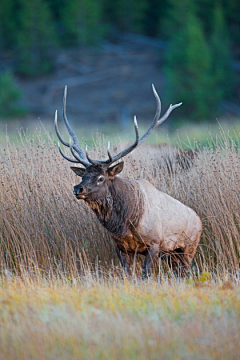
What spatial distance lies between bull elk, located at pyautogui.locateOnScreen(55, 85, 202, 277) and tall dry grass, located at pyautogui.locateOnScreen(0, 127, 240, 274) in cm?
64

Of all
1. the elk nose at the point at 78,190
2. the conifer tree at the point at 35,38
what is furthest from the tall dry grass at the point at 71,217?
the conifer tree at the point at 35,38

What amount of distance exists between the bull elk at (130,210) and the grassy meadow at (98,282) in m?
0.34

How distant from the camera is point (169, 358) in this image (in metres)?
3.39

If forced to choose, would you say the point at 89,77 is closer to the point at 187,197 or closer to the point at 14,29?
the point at 14,29

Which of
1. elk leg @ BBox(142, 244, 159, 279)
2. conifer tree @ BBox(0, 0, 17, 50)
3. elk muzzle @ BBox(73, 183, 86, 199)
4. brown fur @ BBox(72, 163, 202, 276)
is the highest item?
conifer tree @ BBox(0, 0, 17, 50)

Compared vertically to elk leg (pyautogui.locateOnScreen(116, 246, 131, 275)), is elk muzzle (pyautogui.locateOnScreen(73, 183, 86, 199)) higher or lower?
higher

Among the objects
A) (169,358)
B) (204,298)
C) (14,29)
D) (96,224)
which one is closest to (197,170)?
(96,224)

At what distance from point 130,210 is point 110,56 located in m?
29.5

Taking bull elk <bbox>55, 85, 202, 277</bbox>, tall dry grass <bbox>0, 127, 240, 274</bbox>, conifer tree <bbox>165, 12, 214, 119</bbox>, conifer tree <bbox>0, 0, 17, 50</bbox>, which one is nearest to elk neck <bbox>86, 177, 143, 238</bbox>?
bull elk <bbox>55, 85, 202, 277</bbox>

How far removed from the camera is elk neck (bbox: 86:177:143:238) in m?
5.30

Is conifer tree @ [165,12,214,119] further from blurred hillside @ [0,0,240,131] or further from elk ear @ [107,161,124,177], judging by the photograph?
elk ear @ [107,161,124,177]

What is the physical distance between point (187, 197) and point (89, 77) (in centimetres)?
2599

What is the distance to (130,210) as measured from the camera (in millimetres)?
5355

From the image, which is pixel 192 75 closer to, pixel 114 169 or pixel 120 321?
pixel 114 169
